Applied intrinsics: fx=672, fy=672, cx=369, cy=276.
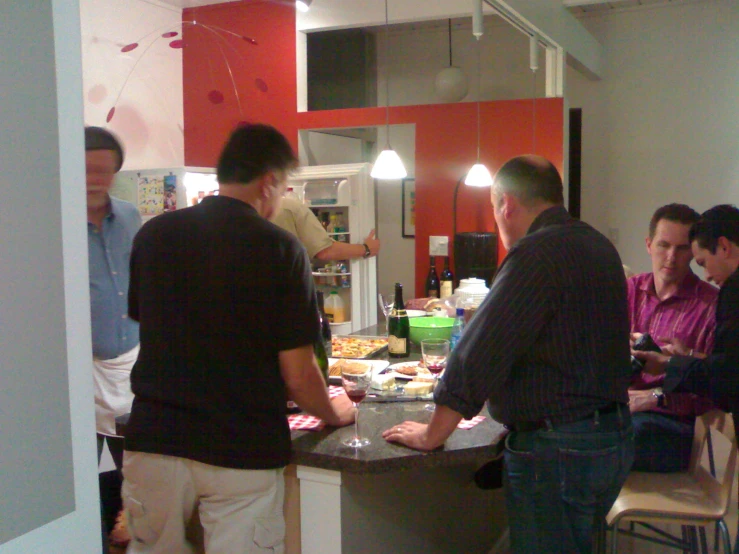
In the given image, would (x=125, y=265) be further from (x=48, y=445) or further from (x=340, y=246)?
(x=340, y=246)

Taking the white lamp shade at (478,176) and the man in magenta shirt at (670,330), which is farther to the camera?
the white lamp shade at (478,176)

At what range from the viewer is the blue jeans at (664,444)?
2.59 meters

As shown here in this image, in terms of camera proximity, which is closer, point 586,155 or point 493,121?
point 493,121

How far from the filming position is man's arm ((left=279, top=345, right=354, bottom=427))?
158 centimetres

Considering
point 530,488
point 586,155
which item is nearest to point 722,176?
point 586,155

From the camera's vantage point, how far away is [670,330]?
2715 millimetres

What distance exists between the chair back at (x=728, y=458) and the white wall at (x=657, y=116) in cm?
429

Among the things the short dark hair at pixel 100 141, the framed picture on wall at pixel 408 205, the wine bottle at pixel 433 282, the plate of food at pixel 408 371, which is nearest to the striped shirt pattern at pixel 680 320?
the plate of food at pixel 408 371

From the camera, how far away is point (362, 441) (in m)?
1.79

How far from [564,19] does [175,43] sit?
319cm

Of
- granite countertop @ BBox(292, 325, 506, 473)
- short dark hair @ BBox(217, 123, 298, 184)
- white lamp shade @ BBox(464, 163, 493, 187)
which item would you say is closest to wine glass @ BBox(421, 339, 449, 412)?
granite countertop @ BBox(292, 325, 506, 473)

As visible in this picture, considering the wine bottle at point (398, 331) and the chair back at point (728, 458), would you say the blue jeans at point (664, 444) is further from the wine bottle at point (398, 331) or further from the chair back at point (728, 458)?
the wine bottle at point (398, 331)

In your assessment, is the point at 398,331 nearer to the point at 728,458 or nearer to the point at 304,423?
the point at 304,423

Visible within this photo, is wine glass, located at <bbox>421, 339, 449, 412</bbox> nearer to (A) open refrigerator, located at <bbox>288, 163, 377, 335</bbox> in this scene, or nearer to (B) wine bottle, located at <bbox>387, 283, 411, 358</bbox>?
(B) wine bottle, located at <bbox>387, 283, 411, 358</bbox>
